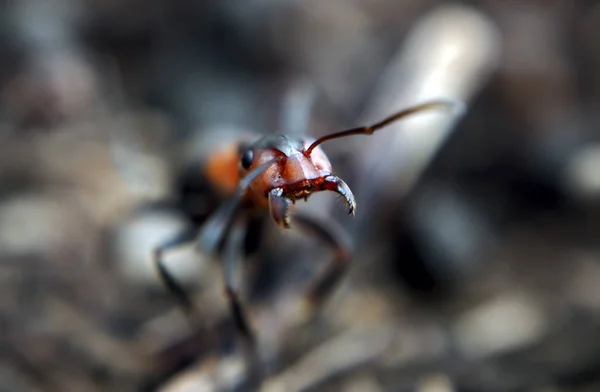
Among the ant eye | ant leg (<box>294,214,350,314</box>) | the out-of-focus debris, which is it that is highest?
the ant eye

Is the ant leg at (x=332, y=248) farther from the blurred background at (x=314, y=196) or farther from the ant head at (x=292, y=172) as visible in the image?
the ant head at (x=292, y=172)

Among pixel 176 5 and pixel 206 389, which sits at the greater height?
pixel 176 5

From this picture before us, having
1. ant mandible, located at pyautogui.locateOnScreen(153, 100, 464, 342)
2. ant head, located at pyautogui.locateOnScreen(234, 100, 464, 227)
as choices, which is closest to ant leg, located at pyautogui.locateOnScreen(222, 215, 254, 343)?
ant mandible, located at pyautogui.locateOnScreen(153, 100, 464, 342)

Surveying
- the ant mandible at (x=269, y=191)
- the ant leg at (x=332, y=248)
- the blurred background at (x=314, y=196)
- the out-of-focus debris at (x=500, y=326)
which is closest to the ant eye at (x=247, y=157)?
the ant mandible at (x=269, y=191)

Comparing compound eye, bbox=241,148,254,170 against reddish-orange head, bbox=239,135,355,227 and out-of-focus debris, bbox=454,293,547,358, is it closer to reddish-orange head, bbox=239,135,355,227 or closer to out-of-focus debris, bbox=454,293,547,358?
reddish-orange head, bbox=239,135,355,227

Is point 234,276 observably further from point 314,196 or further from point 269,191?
point 314,196

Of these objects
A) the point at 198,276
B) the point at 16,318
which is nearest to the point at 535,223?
the point at 198,276

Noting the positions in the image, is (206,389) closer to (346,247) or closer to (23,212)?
(346,247)
